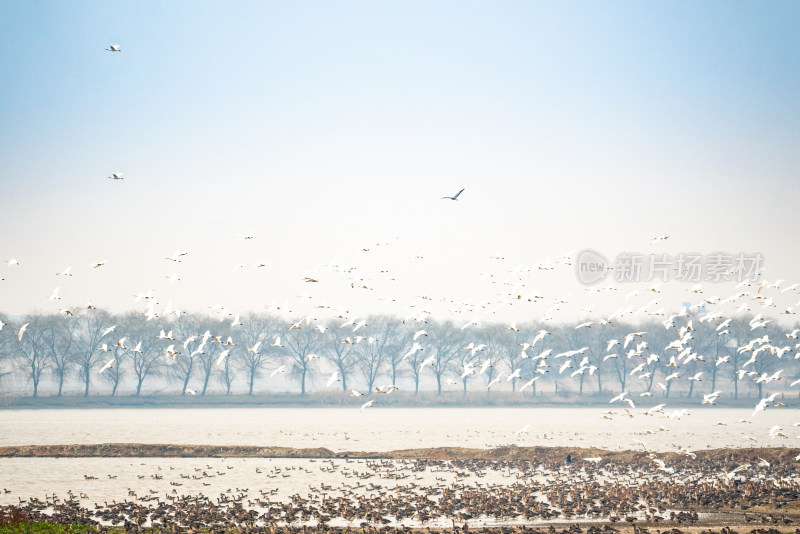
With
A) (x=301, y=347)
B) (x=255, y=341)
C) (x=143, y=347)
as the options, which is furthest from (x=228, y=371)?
(x=143, y=347)

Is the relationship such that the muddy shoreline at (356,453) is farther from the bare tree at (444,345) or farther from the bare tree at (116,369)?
the bare tree at (444,345)

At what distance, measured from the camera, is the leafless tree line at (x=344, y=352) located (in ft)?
411

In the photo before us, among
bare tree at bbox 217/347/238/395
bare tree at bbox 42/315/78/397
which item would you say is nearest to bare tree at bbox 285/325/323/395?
bare tree at bbox 217/347/238/395

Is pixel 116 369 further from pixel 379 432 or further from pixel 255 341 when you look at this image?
pixel 379 432

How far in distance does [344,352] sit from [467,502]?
11790 centimetres

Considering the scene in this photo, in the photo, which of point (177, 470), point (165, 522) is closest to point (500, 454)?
point (177, 470)

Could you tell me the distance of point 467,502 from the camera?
3075cm

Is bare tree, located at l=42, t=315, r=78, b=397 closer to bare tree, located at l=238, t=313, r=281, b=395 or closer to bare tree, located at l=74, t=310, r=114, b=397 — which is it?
bare tree, located at l=74, t=310, r=114, b=397

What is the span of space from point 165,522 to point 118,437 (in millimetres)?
43987

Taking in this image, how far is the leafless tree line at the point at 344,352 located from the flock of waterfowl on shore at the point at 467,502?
80.3m

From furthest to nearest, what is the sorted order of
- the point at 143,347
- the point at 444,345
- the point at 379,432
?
the point at 444,345, the point at 143,347, the point at 379,432

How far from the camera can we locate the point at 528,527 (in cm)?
2711

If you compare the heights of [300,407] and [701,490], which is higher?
[701,490]

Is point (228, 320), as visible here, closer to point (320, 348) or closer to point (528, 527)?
point (320, 348)
